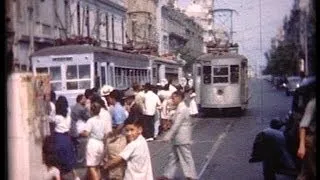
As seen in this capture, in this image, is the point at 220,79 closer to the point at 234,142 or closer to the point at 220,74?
the point at 220,74

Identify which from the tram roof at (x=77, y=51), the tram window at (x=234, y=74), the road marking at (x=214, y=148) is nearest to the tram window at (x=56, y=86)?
the tram roof at (x=77, y=51)

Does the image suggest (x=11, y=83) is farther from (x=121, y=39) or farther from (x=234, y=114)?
(x=234, y=114)

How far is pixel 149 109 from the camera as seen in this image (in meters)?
6.05

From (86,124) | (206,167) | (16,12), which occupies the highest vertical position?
(16,12)

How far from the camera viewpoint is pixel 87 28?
252 inches

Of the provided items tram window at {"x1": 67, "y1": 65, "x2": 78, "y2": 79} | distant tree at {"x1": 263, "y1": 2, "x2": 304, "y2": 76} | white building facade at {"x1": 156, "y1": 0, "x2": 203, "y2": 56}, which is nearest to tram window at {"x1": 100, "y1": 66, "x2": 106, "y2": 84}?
tram window at {"x1": 67, "y1": 65, "x2": 78, "y2": 79}

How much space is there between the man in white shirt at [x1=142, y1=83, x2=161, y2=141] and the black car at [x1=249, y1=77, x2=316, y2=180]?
82cm

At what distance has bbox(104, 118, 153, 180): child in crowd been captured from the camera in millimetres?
5043

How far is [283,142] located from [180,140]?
0.78m

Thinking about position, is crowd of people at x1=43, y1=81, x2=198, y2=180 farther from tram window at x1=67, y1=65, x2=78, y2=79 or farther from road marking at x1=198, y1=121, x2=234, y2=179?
road marking at x1=198, y1=121, x2=234, y2=179

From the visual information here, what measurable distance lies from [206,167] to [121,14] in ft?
4.72

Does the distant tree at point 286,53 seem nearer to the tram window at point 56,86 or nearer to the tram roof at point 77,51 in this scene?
the tram roof at point 77,51
